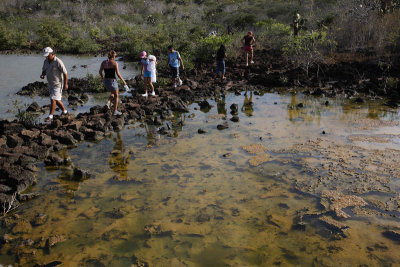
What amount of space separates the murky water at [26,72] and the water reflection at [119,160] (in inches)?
147

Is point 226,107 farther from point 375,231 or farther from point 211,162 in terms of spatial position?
point 375,231

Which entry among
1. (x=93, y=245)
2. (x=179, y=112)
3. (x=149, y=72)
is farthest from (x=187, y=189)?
(x=149, y=72)

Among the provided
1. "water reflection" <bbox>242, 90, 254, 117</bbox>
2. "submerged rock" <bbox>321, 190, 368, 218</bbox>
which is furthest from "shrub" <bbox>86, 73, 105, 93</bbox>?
"submerged rock" <bbox>321, 190, 368, 218</bbox>

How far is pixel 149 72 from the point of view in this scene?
11820mm

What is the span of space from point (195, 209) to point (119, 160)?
253 centimetres

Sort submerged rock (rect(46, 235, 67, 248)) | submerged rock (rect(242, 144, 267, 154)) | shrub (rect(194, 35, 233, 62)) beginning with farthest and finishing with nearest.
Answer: shrub (rect(194, 35, 233, 62)), submerged rock (rect(242, 144, 267, 154)), submerged rock (rect(46, 235, 67, 248))

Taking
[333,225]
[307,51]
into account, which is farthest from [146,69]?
[333,225]

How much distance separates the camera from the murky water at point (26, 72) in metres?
11.8

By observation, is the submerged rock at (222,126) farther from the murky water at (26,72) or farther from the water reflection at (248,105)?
the murky water at (26,72)

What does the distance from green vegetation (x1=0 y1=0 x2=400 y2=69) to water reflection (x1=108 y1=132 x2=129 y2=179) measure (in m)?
9.29

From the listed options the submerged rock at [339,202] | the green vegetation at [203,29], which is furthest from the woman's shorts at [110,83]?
the green vegetation at [203,29]

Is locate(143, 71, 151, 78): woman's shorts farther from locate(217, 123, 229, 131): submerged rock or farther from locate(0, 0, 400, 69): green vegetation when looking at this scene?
locate(0, 0, 400, 69): green vegetation

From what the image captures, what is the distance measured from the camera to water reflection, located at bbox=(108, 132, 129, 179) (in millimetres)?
6738

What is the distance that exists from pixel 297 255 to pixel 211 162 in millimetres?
3030
